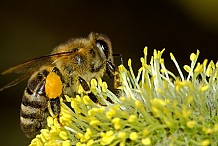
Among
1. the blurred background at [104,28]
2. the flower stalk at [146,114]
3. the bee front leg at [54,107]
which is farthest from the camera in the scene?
the blurred background at [104,28]

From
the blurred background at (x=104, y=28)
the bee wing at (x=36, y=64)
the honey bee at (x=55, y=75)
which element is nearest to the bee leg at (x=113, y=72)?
the honey bee at (x=55, y=75)

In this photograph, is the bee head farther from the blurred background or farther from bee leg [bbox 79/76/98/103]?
the blurred background

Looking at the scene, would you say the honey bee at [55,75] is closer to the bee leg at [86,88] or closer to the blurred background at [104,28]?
the bee leg at [86,88]

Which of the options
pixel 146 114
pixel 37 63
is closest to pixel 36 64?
pixel 37 63

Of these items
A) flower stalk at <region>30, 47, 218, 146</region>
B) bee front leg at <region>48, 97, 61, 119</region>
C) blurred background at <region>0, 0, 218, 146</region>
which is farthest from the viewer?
blurred background at <region>0, 0, 218, 146</region>

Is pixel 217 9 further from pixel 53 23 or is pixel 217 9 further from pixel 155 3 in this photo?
pixel 53 23

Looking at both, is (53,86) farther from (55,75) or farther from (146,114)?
(146,114)

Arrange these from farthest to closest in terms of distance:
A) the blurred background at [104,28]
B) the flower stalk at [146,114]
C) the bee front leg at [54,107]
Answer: the blurred background at [104,28], the bee front leg at [54,107], the flower stalk at [146,114]

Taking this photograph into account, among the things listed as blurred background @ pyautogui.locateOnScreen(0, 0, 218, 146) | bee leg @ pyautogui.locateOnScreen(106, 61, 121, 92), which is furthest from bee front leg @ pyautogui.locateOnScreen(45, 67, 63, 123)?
blurred background @ pyautogui.locateOnScreen(0, 0, 218, 146)
